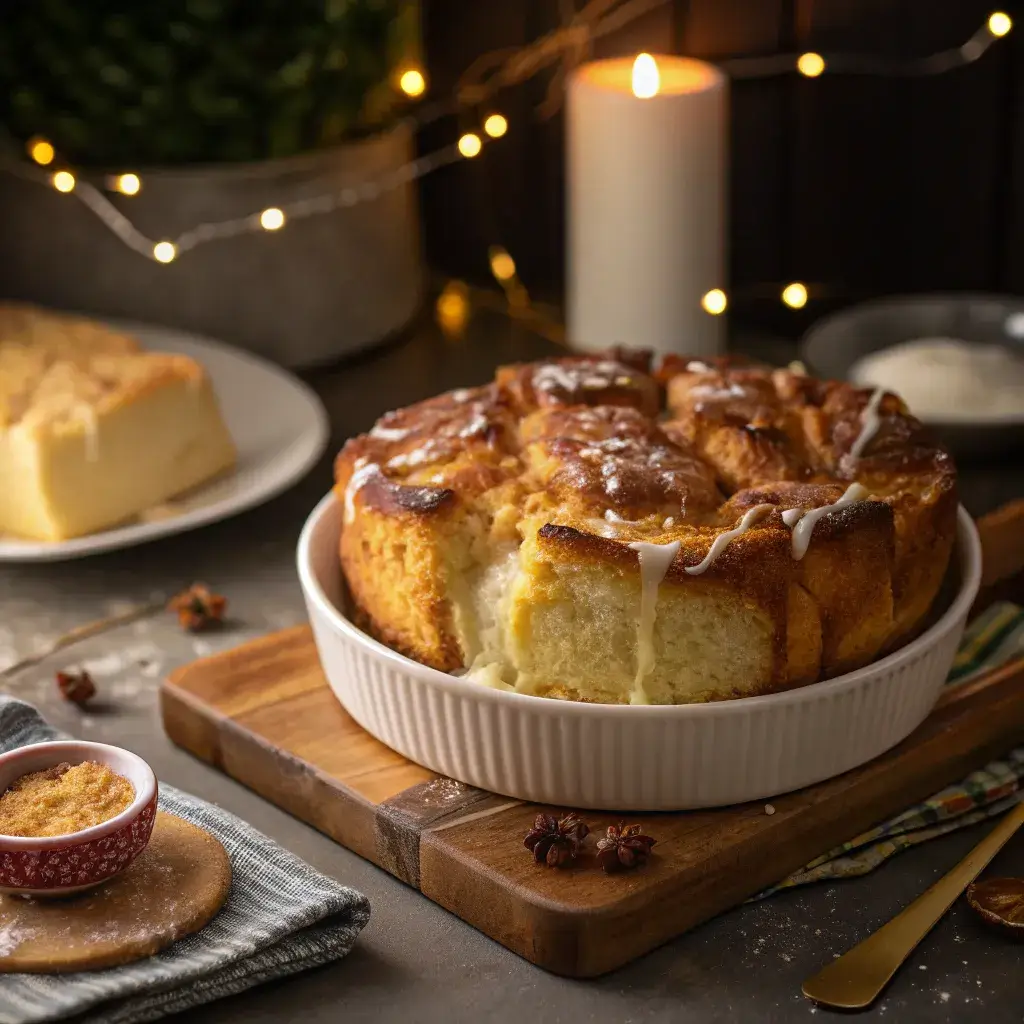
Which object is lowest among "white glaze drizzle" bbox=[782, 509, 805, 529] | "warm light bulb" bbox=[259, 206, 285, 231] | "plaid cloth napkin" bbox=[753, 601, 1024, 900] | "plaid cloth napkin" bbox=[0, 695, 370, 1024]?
"plaid cloth napkin" bbox=[753, 601, 1024, 900]

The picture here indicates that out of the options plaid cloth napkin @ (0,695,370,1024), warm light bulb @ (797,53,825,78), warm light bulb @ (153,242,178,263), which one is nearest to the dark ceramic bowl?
warm light bulb @ (797,53,825,78)

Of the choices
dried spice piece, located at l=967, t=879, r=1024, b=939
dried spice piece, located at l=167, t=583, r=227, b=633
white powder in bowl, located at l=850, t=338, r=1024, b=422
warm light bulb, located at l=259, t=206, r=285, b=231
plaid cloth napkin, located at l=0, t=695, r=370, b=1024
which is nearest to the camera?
plaid cloth napkin, located at l=0, t=695, r=370, b=1024

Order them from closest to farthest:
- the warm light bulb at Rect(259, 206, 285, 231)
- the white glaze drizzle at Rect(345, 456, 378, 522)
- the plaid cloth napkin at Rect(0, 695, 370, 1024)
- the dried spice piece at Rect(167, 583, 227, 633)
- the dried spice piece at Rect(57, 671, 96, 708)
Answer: the plaid cloth napkin at Rect(0, 695, 370, 1024)
the white glaze drizzle at Rect(345, 456, 378, 522)
the dried spice piece at Rect(57, 671, 96, 708)
the dried spice piece at Rect(167, 583, 227, 633)
the warm light bulb at Rect(259, 206, 285, 231)

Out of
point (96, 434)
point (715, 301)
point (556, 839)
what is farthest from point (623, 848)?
point (715, 301)

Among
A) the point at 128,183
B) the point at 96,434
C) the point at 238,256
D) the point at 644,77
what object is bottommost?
the point at 96,434

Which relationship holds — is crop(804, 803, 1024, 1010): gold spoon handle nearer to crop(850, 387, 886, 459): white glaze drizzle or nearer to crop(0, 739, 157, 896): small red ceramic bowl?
crop(850, 387, 886, 459): white glaze drizzle

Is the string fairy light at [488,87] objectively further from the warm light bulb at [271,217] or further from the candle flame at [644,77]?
the candle flame at [644,77]

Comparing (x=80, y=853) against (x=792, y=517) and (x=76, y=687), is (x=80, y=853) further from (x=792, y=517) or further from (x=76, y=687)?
(x=792, y=517)
